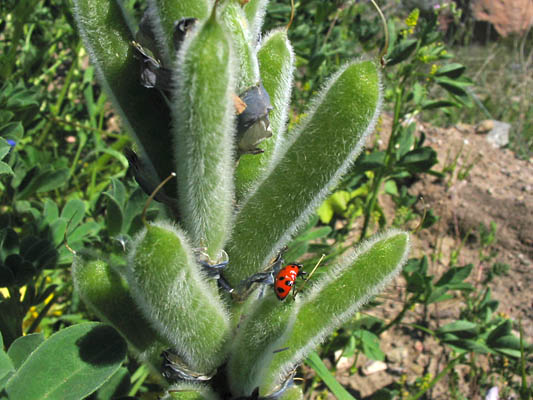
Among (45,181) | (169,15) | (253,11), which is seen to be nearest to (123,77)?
(169,15)

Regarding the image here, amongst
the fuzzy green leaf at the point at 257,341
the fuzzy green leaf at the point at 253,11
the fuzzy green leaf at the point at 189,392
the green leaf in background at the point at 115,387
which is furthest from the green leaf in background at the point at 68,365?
the fuzzy green leaf at the point at 253,11

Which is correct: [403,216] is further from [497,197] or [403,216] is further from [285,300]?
[285,300]

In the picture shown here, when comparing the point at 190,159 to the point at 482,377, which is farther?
the point at 482,377

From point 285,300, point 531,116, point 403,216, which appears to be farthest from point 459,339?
point 531,116

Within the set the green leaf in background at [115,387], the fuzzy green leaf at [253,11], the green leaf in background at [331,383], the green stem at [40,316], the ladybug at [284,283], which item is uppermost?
the fuzzy green leaf at [253,11]

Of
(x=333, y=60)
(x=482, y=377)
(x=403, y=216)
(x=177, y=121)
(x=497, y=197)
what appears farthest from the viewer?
(x=497, y=197)

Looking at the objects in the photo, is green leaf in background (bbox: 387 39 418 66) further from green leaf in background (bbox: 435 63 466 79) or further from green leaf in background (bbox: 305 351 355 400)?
green leaf in background (bbox: 305 351 355 400)

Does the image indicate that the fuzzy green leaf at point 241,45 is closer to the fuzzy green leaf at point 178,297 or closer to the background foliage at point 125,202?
the fuzzy green leaf at point 178,297
